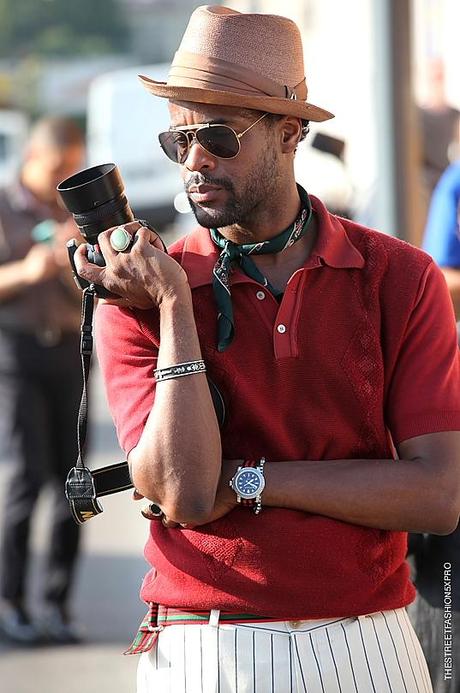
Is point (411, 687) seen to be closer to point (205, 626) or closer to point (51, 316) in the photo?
point (205, 626)

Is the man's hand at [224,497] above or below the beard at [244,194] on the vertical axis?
below

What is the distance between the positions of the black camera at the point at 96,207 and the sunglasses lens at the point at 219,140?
Result: 0.19 metres

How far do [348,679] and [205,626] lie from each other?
0.30 metres

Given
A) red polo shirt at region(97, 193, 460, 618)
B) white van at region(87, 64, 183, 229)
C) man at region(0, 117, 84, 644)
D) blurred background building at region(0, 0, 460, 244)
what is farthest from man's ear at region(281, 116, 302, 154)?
white van at region(87, 64, 183, 229)

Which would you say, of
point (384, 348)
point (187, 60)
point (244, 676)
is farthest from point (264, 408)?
point (187, 60)

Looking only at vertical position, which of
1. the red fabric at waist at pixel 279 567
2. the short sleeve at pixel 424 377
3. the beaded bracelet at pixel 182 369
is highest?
the beaded bracelet at pixel 182 369

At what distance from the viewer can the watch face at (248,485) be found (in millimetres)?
2629

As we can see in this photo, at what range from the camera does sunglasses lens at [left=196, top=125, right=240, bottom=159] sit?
271 cm

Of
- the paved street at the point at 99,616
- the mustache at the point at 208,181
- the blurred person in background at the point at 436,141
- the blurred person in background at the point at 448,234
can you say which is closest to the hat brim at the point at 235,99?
the mustache at the point at 208,181

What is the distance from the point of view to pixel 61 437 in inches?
251

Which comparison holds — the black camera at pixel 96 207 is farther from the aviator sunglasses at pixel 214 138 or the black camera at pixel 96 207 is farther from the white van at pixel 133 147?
the white van at pixel 133 147

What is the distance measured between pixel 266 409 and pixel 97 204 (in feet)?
1.73

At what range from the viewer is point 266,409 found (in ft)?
8.79

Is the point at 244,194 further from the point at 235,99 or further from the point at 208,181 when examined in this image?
the point at 235,99
